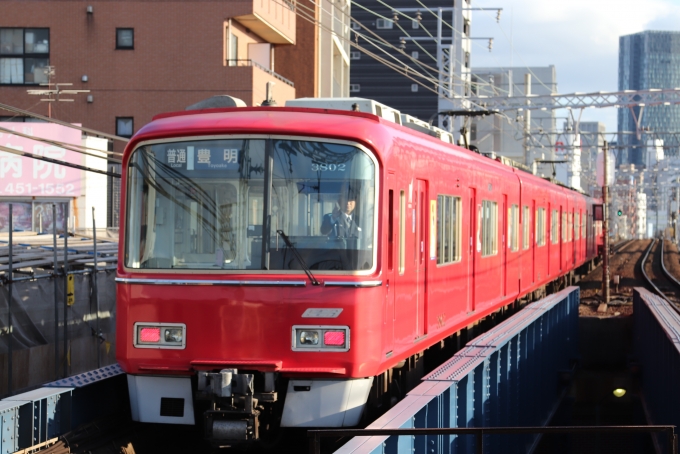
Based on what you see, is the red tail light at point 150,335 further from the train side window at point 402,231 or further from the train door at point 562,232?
the train door at point 562,232

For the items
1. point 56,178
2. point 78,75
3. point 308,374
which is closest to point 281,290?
point 308,374

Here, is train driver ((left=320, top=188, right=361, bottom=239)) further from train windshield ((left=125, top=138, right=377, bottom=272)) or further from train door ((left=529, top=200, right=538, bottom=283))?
train door ((left=529, top=200, right=538, bottom=283))

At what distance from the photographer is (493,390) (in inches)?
356

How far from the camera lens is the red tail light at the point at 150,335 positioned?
7562mm

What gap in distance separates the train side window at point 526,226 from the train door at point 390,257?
911cm

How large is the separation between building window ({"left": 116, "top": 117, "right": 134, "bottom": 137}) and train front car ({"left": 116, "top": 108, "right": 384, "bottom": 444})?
2047cm

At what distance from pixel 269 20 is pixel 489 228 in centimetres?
1595

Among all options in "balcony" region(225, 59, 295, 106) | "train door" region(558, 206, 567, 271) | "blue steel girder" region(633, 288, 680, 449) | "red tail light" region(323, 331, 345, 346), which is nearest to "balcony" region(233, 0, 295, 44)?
"balcony" region(225, 59, 295, 106)

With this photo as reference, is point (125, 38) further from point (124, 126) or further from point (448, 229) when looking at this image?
point (448, 229)

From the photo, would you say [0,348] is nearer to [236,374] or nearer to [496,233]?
[236,374]

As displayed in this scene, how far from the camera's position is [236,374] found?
23.8 feet

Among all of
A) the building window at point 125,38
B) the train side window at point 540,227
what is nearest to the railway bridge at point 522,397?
the train side window at point 540,227

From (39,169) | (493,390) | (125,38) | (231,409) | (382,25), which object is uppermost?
(382,25)

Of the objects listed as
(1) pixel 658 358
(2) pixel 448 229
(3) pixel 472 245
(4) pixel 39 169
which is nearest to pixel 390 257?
(2) pixel 448 229
